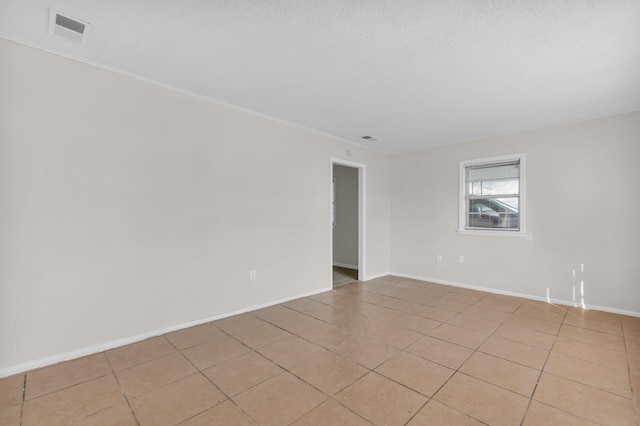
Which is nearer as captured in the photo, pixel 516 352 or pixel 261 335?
pixel 516 352

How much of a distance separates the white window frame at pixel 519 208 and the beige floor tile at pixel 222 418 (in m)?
4.28


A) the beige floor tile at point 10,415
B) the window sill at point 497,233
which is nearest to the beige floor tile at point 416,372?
the beige floor tile at point 10,415

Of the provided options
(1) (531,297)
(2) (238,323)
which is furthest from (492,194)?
(2) (238,323)

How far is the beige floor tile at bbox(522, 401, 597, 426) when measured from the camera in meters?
1.71

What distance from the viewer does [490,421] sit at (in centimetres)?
172

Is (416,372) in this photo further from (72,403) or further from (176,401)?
(72,403)

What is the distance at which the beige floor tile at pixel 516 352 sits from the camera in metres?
2.43

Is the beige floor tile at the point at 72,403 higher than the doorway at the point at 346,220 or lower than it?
lower

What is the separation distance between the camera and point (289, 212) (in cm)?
404

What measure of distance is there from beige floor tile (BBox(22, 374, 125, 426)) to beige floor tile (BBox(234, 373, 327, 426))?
83 cm

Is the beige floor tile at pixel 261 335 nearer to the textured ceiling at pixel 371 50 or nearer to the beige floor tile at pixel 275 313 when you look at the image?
the beige floor tile at pixel 275 313

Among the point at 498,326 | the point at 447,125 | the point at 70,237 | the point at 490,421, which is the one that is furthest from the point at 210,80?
the point at 498,326

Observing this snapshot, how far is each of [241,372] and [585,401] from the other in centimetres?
235

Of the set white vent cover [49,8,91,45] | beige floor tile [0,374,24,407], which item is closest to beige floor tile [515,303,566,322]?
beige floor tile [0,374,24,407]
